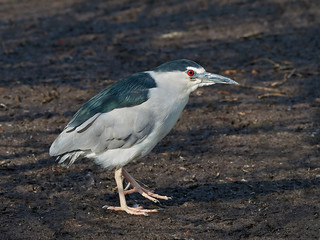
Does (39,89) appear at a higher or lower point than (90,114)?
lower

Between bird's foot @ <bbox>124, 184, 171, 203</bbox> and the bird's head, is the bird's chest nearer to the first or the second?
the bird's head

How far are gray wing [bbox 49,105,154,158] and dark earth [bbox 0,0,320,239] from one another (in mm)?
584

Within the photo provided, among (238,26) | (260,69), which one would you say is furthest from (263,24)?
(260,69)

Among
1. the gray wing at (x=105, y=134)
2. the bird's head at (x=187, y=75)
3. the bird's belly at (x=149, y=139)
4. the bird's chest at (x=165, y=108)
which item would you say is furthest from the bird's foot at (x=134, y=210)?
the bird's head at (x=187, y=75)

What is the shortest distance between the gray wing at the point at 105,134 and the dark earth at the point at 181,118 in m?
0.58

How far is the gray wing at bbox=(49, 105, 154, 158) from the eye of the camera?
213 inches

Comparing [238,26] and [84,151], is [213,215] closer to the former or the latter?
[84,151]

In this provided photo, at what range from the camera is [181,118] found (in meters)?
7.71

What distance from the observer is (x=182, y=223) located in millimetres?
5289

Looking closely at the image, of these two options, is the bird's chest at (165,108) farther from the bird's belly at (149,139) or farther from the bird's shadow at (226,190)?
the bird's shadow at (226,190)

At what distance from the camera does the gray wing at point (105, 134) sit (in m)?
5.40

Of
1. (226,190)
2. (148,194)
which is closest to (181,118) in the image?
(226,190)

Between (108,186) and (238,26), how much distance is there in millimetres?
5630

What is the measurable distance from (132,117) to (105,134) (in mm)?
290
